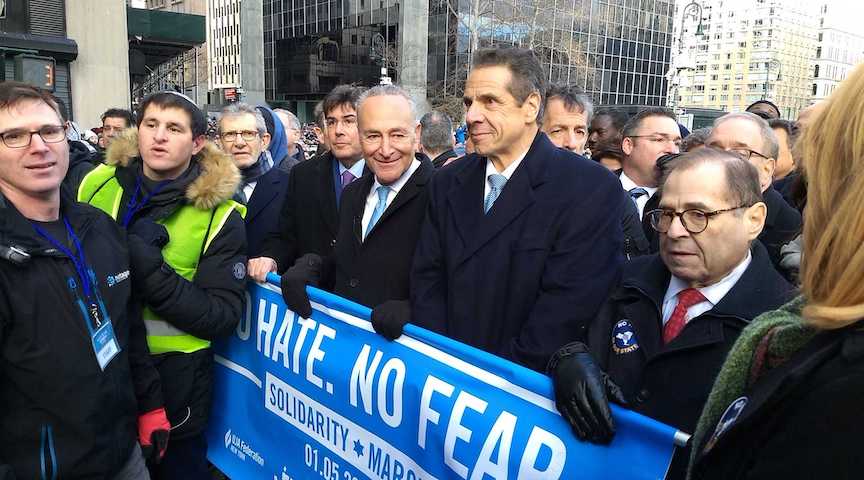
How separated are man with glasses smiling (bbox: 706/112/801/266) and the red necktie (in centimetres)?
154

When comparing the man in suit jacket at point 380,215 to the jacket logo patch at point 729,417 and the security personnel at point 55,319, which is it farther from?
the jacket logo patch at point 729,417

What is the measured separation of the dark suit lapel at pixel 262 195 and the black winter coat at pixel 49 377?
5.52 feet

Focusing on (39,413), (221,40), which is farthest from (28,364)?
(221,40)

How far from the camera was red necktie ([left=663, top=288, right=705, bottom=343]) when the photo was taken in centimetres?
189

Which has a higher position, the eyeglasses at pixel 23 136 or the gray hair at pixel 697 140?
the gray hair at pixel 697 140

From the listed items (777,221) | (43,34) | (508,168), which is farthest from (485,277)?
(43,34)

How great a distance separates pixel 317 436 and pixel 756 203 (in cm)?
195

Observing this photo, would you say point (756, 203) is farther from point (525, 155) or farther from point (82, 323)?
point (82, 323)

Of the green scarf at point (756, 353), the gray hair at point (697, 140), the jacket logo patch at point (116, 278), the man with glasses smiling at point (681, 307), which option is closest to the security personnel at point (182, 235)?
the jacket logo patch at point (116, 278)

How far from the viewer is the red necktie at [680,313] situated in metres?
1.89

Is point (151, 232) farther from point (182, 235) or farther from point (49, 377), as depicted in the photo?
point (49, 377)

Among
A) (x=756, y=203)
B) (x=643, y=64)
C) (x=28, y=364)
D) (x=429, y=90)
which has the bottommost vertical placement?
(x=28, y=364)

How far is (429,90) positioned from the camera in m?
42.9

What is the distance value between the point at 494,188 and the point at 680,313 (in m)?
0.83
